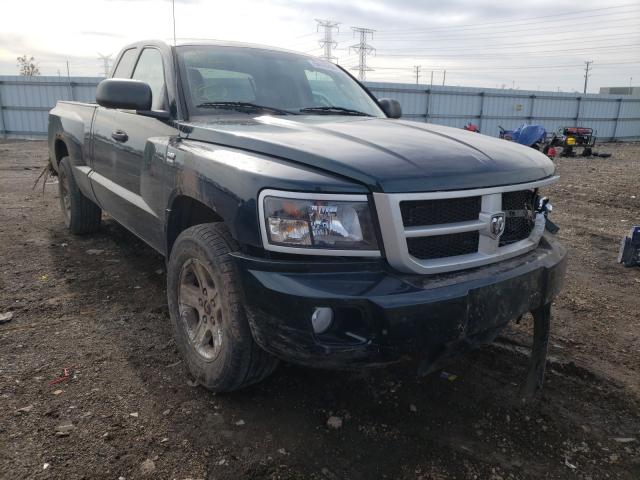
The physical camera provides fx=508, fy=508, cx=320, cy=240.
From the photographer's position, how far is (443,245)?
2.18 metres

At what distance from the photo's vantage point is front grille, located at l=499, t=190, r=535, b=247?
2408mm

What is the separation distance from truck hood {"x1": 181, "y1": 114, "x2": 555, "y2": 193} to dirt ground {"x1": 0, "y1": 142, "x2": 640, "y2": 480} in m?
1.16

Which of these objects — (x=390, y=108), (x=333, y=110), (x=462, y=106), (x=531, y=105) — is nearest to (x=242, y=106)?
(x=333, y=110)

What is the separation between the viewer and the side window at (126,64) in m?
4.17

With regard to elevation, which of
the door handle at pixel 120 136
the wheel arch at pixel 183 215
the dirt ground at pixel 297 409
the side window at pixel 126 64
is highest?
the side window at pixel 126 64

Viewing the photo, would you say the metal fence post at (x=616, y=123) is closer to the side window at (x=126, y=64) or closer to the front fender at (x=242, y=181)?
the side window at (x=126, y=64)

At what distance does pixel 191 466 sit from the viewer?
83.9 inches

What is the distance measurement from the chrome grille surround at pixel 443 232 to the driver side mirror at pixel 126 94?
5.83 feet

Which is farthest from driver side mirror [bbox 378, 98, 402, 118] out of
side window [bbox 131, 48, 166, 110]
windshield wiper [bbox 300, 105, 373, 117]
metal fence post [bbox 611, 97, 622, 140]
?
metal fence post [bbox 611, 97, 622, 140]

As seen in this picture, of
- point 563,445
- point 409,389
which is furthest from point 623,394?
point 409,389

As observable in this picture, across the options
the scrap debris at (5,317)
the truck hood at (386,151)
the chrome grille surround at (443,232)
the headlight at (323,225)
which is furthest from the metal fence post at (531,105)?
the headlight at (323,225)

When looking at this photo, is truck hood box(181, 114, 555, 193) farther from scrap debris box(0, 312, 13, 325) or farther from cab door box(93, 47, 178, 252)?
scrap debris box(0, 312, 13, 325)

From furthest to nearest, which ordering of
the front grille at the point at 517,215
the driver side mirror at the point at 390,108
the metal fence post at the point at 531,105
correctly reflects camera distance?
the metal fence post at the point at 531,105 < the driver side mirror at the point at 390,108 < the front grille at the point at 517,215

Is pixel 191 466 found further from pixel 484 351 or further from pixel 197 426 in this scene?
pixel 484 351
